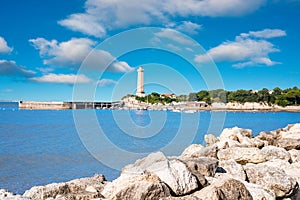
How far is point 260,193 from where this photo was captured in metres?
6.76

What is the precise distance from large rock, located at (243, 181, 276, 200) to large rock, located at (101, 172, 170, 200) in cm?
181

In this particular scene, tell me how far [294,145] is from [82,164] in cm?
1118

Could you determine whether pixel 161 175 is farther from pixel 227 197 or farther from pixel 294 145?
pixel 294 145

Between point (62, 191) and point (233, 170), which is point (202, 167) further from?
point (62, 191)

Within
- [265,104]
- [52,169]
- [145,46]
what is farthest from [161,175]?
[265,104]

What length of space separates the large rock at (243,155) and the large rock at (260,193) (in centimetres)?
395

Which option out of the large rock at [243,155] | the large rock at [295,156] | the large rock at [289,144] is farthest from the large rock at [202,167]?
the large rock at [289,144]

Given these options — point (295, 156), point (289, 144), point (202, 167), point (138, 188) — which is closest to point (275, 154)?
point (295, 156)

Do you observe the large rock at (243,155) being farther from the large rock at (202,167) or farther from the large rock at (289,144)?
the large rock at (289,144)

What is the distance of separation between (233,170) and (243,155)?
2.95 meters

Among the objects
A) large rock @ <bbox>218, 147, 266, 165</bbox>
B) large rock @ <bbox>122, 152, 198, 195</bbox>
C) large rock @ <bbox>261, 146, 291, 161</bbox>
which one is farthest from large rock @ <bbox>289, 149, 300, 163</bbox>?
large rock @ <bbox>122, 152, 198, 195</bbox>

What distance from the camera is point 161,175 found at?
676cm

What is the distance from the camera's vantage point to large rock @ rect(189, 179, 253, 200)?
19.6ft

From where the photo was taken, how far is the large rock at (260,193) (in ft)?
21.9
